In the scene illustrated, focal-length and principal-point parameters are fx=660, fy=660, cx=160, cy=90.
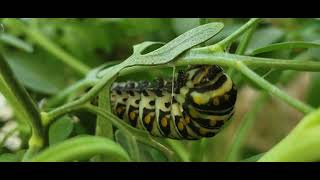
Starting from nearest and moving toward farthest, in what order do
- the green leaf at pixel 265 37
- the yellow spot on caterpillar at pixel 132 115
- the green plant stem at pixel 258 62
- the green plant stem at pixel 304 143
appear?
1. the green plant stem at pixel 304 143
2. the green plant stem at pixel 258 62
3. the yellow spot on caterpillar at pixel 132 115
4. the green leaf at pixel 265 37

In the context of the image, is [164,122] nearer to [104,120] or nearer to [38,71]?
[104,120]

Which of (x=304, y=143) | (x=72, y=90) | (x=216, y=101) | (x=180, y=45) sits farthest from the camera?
(x=72, y=90)

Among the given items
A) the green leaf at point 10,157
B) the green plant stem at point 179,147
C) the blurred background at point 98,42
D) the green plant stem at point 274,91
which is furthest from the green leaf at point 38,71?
the green plant stem at point 274,91

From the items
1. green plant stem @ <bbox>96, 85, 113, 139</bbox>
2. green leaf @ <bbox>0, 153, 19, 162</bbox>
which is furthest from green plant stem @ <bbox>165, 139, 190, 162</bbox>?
green leaf @ <bbox>0, 153, 19, 162</bbox>

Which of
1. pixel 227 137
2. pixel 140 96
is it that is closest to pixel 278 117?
pixel 227 137

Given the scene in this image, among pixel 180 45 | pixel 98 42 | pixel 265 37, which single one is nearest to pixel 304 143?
pixel 180 45

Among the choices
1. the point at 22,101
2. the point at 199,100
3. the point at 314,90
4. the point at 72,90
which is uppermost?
the point at 22,101

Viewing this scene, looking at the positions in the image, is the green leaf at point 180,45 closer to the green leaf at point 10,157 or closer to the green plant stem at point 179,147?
the green leaf at point 10,157
